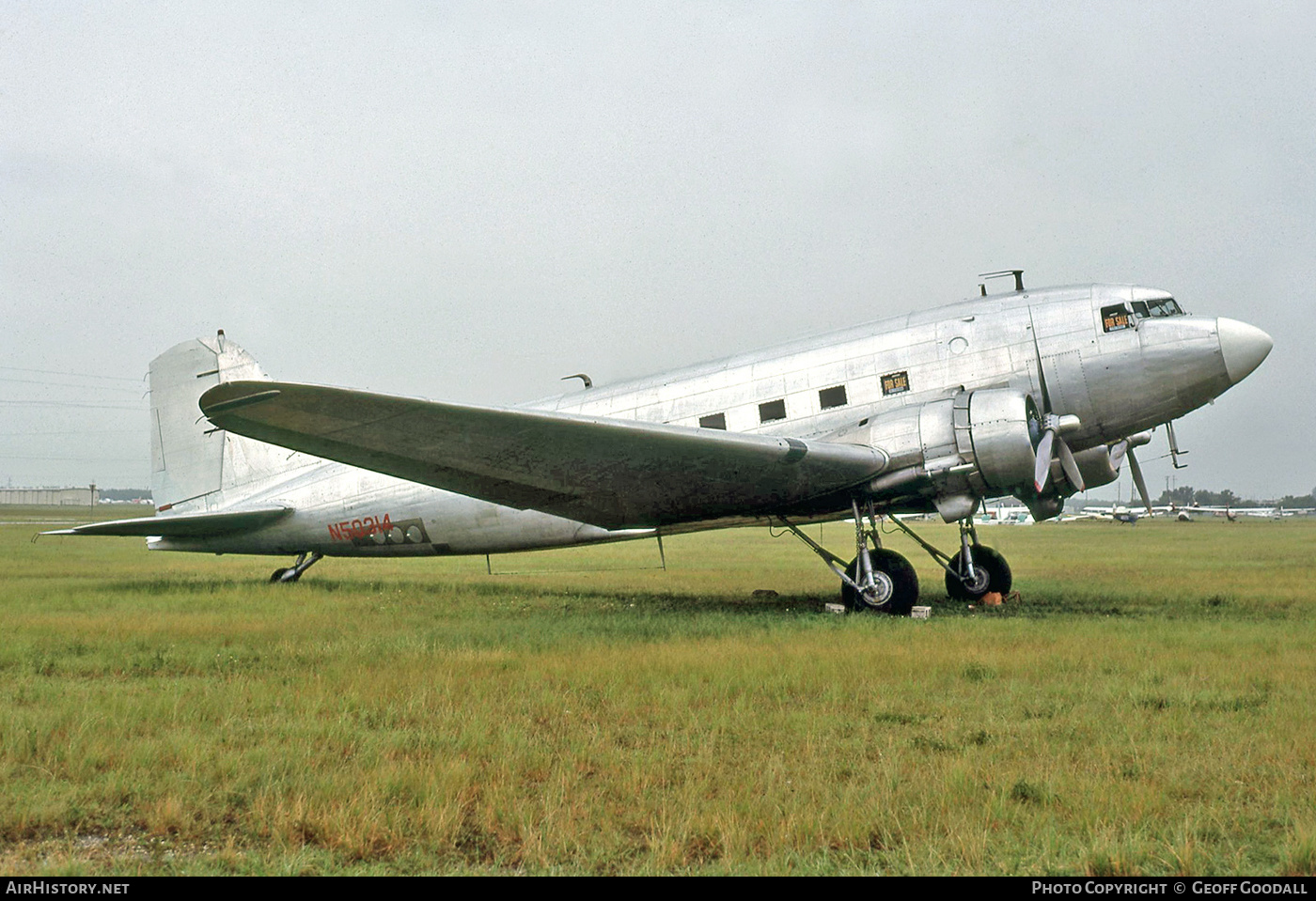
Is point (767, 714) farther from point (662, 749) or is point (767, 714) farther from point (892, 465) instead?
point (892, 465)

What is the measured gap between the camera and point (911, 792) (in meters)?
3.84

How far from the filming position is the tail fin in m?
15.4

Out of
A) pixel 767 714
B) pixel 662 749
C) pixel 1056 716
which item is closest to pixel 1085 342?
pixel 1056 716

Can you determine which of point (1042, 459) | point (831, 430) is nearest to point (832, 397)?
point (831, 430)

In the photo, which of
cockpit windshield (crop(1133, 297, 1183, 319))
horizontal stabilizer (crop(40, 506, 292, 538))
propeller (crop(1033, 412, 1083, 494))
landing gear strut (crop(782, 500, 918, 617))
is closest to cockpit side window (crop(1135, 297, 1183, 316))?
cockpit windshield (crop(1133, 297, 1183, 319))

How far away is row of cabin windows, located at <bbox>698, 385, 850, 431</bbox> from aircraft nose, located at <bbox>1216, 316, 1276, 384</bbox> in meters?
4.26

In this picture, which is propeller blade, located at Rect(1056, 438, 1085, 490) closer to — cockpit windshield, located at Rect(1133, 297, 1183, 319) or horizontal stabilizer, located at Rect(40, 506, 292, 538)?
cockpit windshield, located at Rect(1133, 297, 1183, 319)

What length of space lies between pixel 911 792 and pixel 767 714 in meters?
1.63

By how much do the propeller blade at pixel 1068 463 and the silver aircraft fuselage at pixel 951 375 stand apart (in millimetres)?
226

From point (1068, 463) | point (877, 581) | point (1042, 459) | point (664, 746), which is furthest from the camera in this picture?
point (1068, 463)

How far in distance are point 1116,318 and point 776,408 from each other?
410cm

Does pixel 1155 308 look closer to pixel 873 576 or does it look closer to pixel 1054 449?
pixel 1054 449

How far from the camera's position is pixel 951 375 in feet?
36.2

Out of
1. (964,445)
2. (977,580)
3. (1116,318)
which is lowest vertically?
(977,580)
